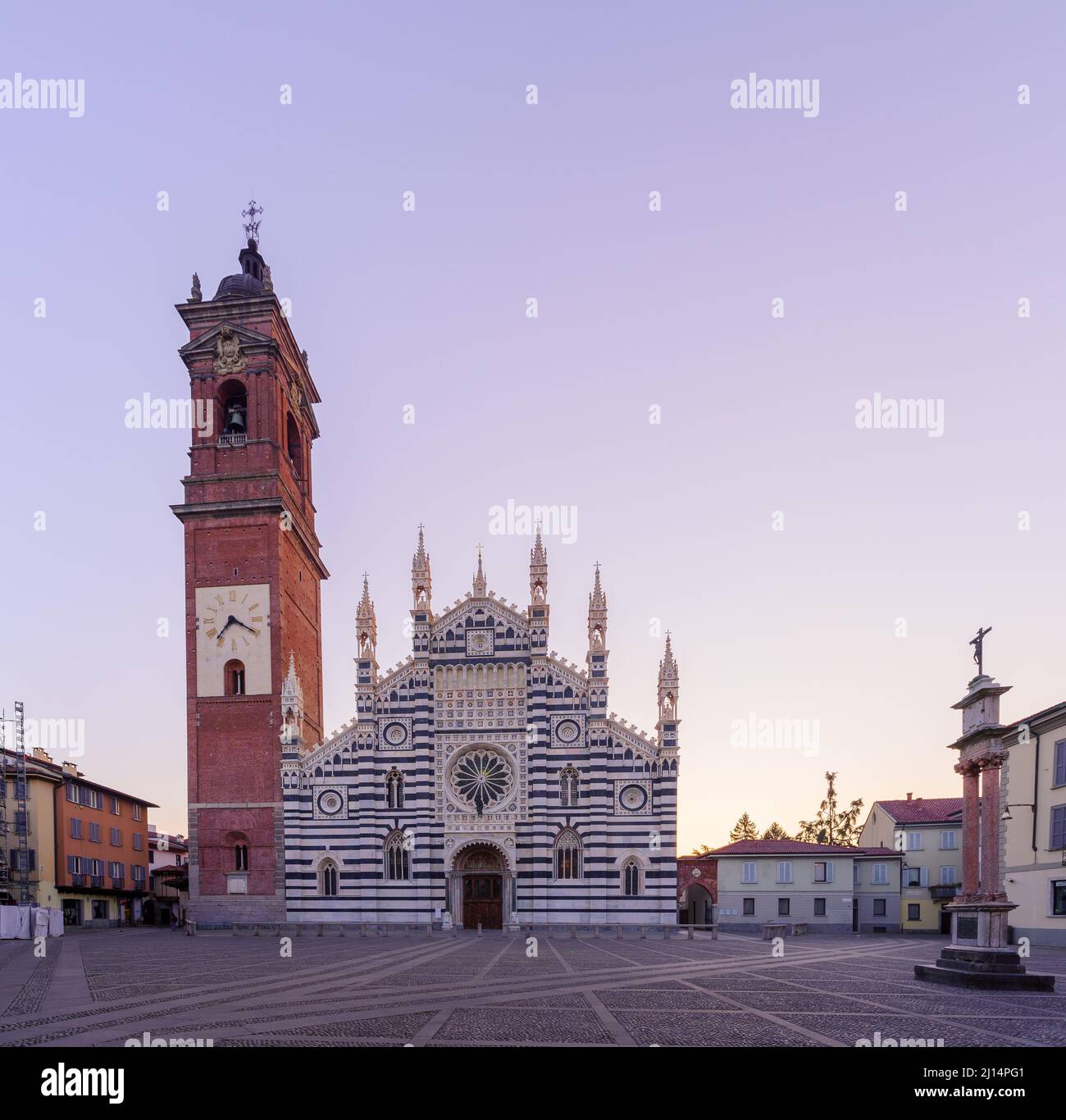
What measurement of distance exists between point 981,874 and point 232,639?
3914cm

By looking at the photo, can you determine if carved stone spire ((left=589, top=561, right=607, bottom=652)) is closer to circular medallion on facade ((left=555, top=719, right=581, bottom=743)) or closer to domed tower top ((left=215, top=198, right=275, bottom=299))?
circular medallion on facade ((left=555, top=719, right=581, bottom=743))

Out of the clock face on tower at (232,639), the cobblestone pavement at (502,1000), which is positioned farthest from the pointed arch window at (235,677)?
the cobblestone pavement at (502,1000)

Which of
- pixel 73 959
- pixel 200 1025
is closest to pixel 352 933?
pixel 73 959

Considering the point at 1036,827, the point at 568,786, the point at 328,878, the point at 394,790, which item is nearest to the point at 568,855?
the point at 568,786

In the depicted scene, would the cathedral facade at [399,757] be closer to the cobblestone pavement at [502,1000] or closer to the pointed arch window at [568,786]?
the pointed arch window at [568,786]

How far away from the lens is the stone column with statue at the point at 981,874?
21.6m

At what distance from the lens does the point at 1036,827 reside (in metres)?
40.4

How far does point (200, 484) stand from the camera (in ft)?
172

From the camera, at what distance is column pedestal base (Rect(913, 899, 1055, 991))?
21266 mm

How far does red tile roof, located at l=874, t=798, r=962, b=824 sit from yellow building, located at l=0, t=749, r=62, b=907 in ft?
170

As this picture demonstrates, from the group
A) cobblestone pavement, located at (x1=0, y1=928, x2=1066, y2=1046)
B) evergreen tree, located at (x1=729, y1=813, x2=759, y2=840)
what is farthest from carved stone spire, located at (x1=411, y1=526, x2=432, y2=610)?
evergreen tree, located at (x1=729, y1=813, x2=759, y2=840)

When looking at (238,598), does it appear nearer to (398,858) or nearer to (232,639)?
(232,639)

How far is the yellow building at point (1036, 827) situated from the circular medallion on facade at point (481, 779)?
23.8 m
